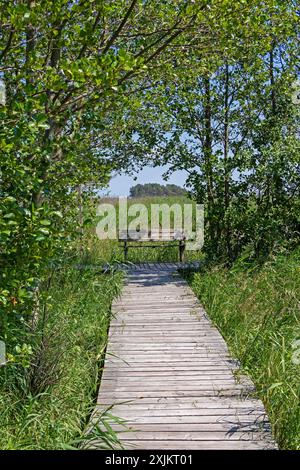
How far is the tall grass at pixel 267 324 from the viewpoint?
13.3 feet

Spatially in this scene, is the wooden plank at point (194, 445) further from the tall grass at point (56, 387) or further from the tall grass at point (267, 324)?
the tall grass at point (267, 324)

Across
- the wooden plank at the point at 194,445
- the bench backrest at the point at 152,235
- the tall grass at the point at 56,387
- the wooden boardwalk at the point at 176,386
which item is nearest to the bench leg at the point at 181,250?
the bench backrest at the point at 152,235

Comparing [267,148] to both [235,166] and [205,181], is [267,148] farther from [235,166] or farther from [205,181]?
[205,181]

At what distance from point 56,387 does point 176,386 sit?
3.28 feet

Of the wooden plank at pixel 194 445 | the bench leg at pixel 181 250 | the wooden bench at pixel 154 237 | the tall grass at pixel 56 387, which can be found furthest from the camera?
the bench leg at pixel 181 250

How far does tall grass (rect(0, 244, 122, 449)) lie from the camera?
11.8 feet

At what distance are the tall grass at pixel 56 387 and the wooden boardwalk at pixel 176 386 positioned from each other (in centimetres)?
17

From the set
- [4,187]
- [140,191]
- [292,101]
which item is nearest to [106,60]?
[4,187]

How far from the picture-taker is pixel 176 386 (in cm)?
450

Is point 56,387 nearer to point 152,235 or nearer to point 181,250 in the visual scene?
point 152,235

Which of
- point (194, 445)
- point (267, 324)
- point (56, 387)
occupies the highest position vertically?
point (267, 324)

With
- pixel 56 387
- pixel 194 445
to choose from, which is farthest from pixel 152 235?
pixel 194 445

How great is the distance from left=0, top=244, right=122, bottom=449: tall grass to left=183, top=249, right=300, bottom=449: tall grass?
1.31 meters

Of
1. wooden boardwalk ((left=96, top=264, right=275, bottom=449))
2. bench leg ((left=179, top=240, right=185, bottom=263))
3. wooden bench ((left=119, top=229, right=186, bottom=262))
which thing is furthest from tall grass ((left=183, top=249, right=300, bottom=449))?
bench leg ((left=179, top=240, right=185, bottom=263))
